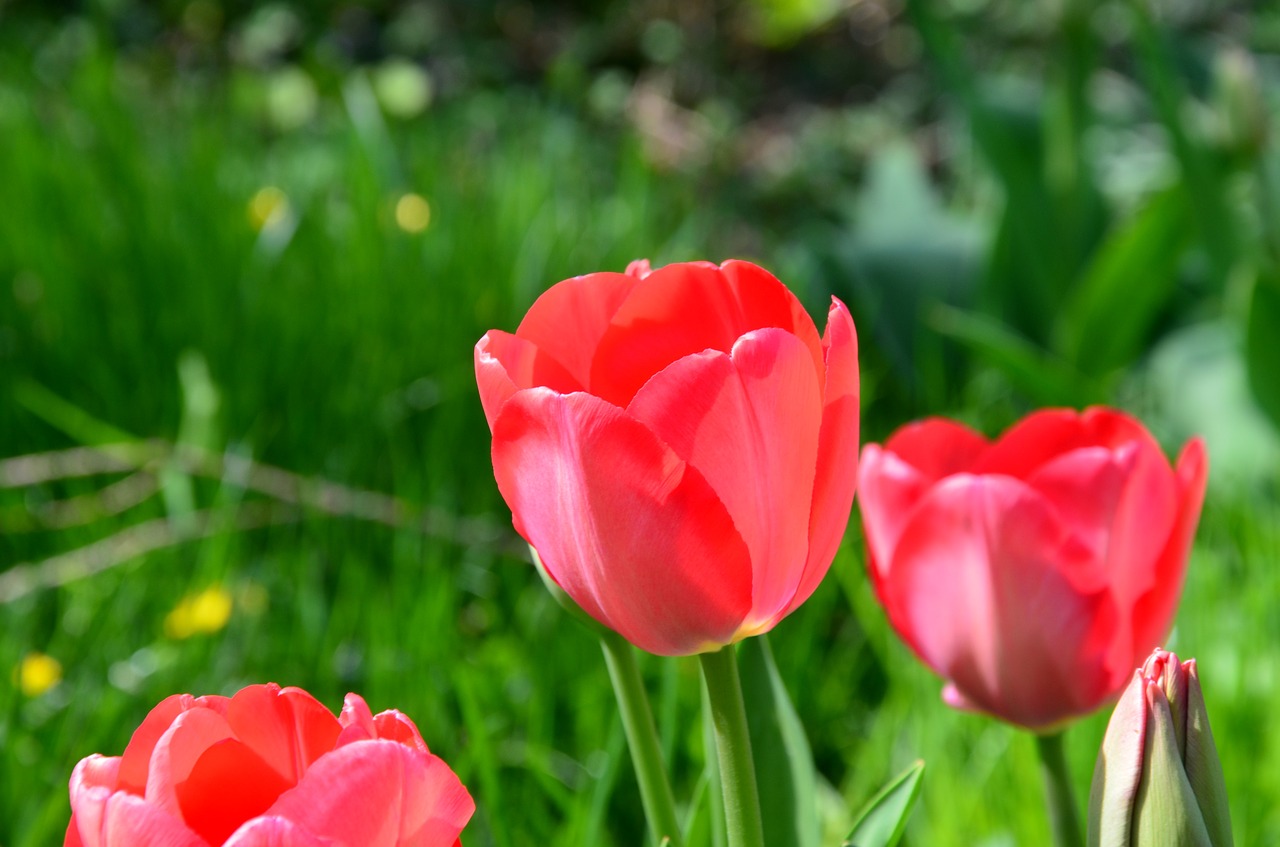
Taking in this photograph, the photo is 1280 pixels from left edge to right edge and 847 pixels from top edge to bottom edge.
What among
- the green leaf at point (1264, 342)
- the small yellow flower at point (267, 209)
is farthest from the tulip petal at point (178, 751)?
the small yellow flower at point (267, 209)

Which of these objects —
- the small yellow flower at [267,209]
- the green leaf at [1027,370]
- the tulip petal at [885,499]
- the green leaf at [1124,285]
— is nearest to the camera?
the tulip petal at [885,499]

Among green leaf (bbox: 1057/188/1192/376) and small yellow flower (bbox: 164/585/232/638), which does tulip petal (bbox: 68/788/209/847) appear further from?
green leaf (bbox: 1057/188/1192/376)

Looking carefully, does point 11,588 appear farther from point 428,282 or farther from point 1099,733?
point 1099,733

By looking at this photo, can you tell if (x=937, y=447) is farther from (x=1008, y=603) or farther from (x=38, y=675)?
(x=38, y=675)

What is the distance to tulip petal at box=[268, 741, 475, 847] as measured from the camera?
28 centimetres

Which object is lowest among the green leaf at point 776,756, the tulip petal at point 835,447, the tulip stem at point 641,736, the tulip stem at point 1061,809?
the tulip stem at point 1061,809

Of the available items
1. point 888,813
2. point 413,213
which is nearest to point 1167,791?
point 888,813

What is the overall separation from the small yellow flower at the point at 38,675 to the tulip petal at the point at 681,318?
0.73 meters

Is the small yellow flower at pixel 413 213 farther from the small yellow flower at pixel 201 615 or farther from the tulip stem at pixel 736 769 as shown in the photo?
the tulip stem at pixel 736 769

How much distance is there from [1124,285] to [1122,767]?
4.26ft

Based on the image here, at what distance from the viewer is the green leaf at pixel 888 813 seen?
376mm

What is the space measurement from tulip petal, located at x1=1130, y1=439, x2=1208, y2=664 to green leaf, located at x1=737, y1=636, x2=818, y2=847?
0.41ft

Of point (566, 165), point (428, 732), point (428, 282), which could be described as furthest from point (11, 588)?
point (566, 165)

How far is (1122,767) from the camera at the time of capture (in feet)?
1.05
